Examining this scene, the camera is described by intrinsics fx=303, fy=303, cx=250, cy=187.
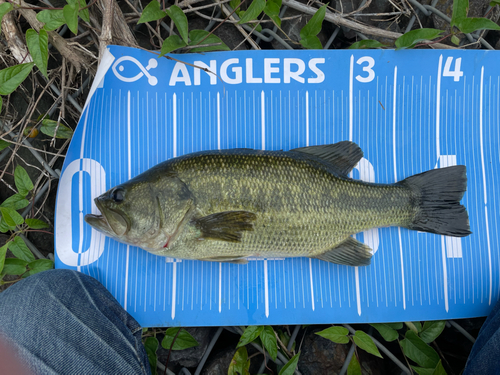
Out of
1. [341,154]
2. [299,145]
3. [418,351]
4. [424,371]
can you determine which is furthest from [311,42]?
[424,371]

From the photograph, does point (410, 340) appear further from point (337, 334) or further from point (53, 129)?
point (53, 129)

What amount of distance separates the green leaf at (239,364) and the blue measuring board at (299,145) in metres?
0.20

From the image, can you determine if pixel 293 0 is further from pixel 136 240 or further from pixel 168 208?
pixel 136 240

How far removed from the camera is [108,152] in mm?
2258

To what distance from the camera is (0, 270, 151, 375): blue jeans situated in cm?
176

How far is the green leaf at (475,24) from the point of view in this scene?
1.95 metres

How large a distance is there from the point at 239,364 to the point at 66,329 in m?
1.12

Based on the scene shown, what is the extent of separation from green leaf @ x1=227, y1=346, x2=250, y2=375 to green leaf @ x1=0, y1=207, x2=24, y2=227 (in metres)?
1.68

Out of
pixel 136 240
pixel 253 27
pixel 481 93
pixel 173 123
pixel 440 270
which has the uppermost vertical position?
pixel 253 27

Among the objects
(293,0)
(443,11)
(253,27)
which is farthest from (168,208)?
(443,11)

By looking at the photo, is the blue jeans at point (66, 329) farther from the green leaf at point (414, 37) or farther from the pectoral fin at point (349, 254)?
the green leaf at point (414, 37)

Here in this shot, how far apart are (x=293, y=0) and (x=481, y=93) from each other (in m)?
1.61

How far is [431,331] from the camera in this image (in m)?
2.17

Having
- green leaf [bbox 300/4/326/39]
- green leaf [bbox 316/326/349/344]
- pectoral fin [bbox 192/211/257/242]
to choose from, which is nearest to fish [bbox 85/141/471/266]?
pectoral fin [bbox 192/211/257/242]
